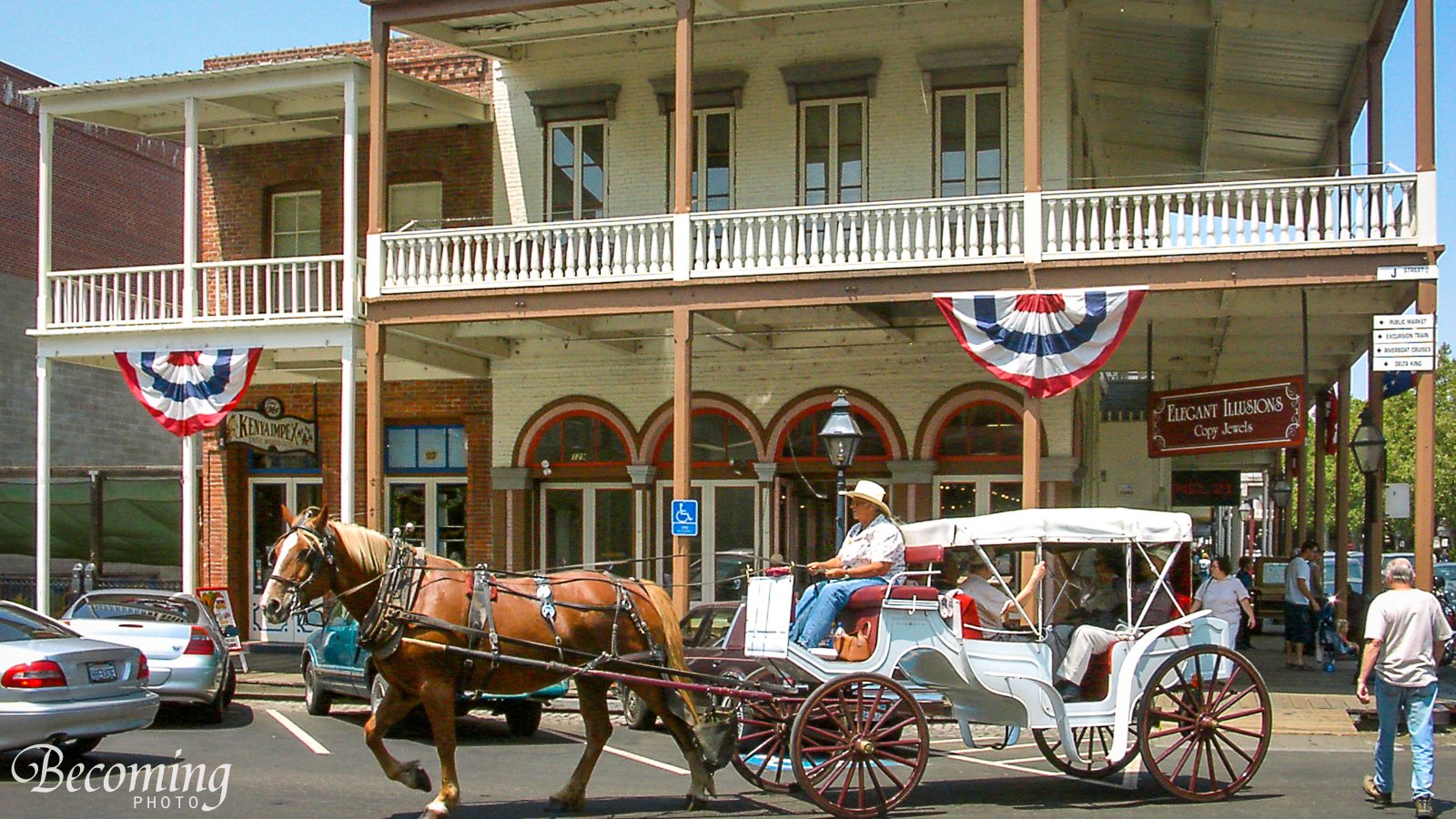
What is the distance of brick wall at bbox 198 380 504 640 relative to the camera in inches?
905

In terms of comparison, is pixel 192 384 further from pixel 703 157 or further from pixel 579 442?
pixel 703 157

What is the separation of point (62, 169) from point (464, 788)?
25937mm

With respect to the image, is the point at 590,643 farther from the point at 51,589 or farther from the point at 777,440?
the point at 51,589

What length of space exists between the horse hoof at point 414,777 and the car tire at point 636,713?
4438 mm

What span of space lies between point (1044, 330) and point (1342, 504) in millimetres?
9393

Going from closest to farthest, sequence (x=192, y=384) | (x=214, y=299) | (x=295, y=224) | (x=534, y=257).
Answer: (x=534, y=257) < (x=192, y=384) < (x=214, y=299) < (x=295, y=224)

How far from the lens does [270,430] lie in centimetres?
2242

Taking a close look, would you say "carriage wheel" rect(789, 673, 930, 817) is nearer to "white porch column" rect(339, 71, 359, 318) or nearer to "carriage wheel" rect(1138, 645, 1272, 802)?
"carriage wheel" rect(1138, 645, 1272, 802)

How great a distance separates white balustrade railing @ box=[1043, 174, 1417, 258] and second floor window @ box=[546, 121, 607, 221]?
714 cm

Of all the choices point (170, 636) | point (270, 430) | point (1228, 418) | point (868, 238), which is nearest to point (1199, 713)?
point (1228, 418)

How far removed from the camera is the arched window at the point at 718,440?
21750 mm

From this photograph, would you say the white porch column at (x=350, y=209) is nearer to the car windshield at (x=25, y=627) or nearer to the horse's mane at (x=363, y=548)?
the car windshield at (x=25, y=627)

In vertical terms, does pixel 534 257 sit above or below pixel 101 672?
above
